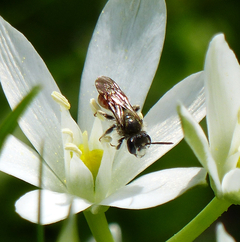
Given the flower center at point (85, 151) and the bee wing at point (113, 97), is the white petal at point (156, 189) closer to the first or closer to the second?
the flower center at point (85, 151)

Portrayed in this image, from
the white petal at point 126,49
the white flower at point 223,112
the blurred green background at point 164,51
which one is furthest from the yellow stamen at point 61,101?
the blurred green background at point 164,51

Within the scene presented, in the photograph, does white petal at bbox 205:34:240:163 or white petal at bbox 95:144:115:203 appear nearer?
white petal at bbox 205:34:240:163

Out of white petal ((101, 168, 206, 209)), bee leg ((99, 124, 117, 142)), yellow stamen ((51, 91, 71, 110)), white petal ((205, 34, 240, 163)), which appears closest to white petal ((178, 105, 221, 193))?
white petal ((101, 168, 206, 209))

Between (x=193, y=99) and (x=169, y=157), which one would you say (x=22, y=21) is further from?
(x=193, y=99)

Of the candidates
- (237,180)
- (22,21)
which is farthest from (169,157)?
(237,180)

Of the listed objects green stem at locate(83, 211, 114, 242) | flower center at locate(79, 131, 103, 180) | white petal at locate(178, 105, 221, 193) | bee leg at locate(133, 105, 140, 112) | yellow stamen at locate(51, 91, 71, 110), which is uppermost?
yellow stamen at locate(51, 91, 71, 110)

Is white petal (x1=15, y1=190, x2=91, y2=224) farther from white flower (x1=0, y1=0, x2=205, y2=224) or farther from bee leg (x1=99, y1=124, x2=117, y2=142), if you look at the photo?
bee leg (x1=99, y1=124, x2=117, y2=142)

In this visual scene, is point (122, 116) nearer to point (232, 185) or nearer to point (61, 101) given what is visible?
point (61, 101)
